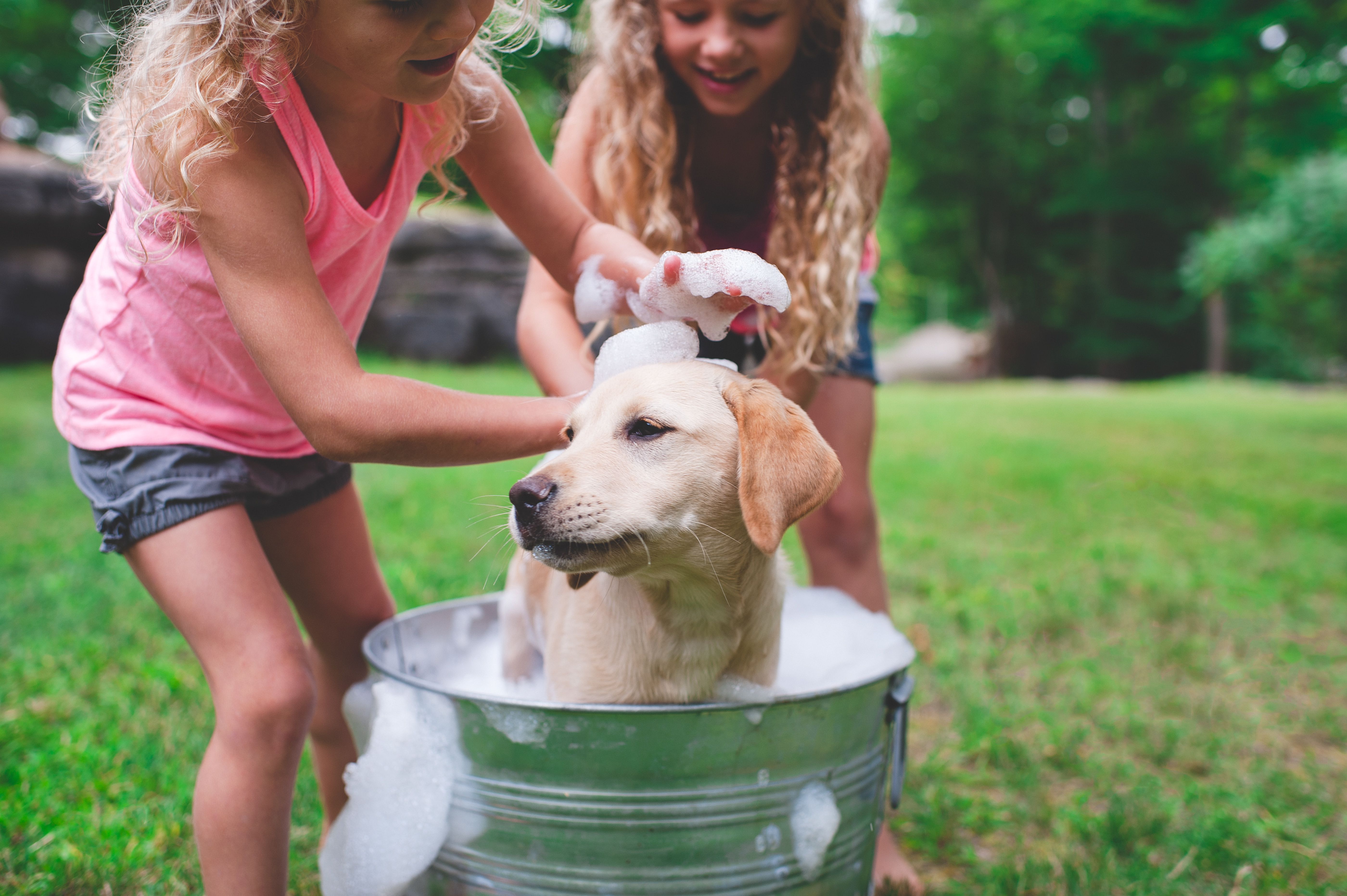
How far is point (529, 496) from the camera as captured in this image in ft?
5.22

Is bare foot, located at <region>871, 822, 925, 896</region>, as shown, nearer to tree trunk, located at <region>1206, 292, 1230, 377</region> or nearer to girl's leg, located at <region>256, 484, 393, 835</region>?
girl's leg, located at <region>256, 484, 393, 835</region>

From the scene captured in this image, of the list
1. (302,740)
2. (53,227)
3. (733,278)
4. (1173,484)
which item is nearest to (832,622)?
(733,278)

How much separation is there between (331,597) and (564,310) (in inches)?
36.4

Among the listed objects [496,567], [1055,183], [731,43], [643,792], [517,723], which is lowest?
[496,567]

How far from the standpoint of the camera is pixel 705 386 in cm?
183

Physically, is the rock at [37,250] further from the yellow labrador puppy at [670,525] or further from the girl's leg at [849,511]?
the yellow labrador puppy at [670,525]

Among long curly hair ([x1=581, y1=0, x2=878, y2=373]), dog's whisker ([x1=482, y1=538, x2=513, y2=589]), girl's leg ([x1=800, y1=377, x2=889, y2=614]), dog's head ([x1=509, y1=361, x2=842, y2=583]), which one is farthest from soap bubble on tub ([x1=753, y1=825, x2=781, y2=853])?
dog's whisker ([x1=482, y1=538, x2=513, y2=589])

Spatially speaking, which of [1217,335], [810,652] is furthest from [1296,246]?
[1217,335]

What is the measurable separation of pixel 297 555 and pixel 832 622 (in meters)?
1.35

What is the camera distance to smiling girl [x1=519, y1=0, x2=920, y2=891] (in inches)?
96.0

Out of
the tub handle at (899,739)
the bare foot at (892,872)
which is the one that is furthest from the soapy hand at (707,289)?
the bare foot at (892,872)

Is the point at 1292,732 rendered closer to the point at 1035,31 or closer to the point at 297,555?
the point at 297,555

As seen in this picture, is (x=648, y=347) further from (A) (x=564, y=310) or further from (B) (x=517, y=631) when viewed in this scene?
(B) (x=517, y=631)

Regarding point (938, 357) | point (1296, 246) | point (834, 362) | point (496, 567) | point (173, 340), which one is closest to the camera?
point (173, 340)
